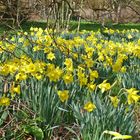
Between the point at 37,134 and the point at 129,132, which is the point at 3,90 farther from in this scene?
the point at 129,132

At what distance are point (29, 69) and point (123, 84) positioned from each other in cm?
153

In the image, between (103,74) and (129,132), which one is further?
(103,74)

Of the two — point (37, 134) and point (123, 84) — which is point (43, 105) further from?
point (123, 84)

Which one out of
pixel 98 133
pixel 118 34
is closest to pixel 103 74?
pixel 98 133

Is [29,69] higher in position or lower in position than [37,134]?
higher

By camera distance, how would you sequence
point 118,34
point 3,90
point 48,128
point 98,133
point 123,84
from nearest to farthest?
point 98,133, point 48,128, point 3,90, point 123,84, point 118,34

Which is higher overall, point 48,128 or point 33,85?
point 33,85

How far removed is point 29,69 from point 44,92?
0.24 meters

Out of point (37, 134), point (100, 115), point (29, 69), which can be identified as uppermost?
point (29, 69)

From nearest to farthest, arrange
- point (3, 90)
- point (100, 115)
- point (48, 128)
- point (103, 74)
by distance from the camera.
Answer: point (100, 115) < point (48, 128) < point (3, 90) < point (103, 74)

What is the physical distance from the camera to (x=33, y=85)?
3387 mm

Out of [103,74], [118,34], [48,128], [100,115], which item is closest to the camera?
[100,115]

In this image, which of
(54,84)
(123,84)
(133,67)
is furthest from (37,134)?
(133,67)

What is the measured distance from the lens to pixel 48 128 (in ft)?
10.3
